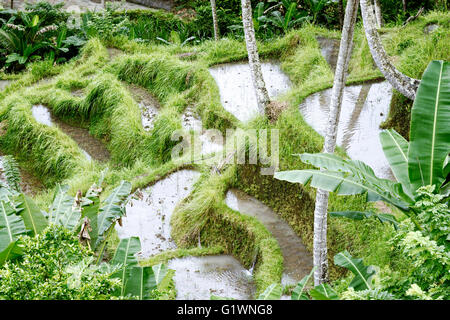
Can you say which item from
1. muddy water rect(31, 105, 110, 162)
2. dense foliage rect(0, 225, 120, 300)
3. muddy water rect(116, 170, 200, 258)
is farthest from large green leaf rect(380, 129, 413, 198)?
muddy water rect(31, 105, 110, 162)

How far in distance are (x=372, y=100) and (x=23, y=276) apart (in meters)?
7.18

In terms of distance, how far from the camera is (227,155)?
9.43 m

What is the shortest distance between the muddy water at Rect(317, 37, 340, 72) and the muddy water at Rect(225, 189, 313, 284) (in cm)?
485

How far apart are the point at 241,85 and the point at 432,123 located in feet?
27.1

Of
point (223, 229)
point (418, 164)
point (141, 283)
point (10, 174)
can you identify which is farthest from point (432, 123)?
point (10, 174)

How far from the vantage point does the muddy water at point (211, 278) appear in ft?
23.3

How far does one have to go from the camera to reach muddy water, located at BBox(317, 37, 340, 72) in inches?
495

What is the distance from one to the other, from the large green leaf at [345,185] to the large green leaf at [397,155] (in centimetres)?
27

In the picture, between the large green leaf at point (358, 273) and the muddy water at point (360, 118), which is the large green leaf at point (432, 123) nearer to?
the large green leaf at point (358, 273)

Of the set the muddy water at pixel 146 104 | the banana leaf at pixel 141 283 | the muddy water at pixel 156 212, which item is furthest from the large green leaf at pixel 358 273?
the muddy water at pixel 146 104
